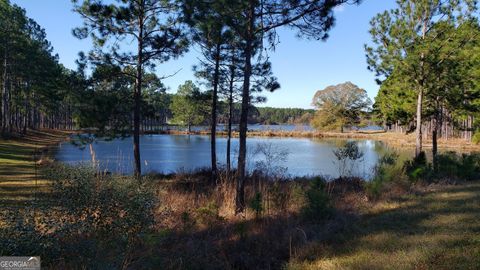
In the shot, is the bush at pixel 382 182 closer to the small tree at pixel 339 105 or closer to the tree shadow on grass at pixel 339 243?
the tree shadow on grass at pixel 339 243

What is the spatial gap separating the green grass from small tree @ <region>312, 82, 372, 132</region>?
Answer: 62.9 meters

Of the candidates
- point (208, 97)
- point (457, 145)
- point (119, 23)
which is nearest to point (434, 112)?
point (208, 97)

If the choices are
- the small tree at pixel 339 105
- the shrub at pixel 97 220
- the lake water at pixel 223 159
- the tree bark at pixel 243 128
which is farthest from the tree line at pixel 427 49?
the small tree at pixel 339 105

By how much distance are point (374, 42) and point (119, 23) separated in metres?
10.3

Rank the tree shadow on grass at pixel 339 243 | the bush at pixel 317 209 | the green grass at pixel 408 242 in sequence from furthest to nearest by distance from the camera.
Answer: the bush at pixel 317 209, the tree shadow on grass at pixel 339 243, the green grass at pixel 408 242

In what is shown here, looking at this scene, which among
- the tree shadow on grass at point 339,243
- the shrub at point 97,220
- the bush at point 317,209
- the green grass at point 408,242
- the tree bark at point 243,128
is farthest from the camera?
the tree bark at point 243,128

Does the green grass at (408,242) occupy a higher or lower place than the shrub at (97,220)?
lower

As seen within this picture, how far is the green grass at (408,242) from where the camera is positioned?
4289 mm

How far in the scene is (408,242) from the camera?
4.96 meters

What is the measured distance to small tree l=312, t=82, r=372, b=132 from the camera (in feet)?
227

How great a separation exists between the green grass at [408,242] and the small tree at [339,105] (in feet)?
206

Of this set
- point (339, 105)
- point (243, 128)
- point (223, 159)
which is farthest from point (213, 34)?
point (339, 105)

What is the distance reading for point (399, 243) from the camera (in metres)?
4.95

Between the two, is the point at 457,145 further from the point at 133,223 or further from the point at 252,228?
the point at 133,223
